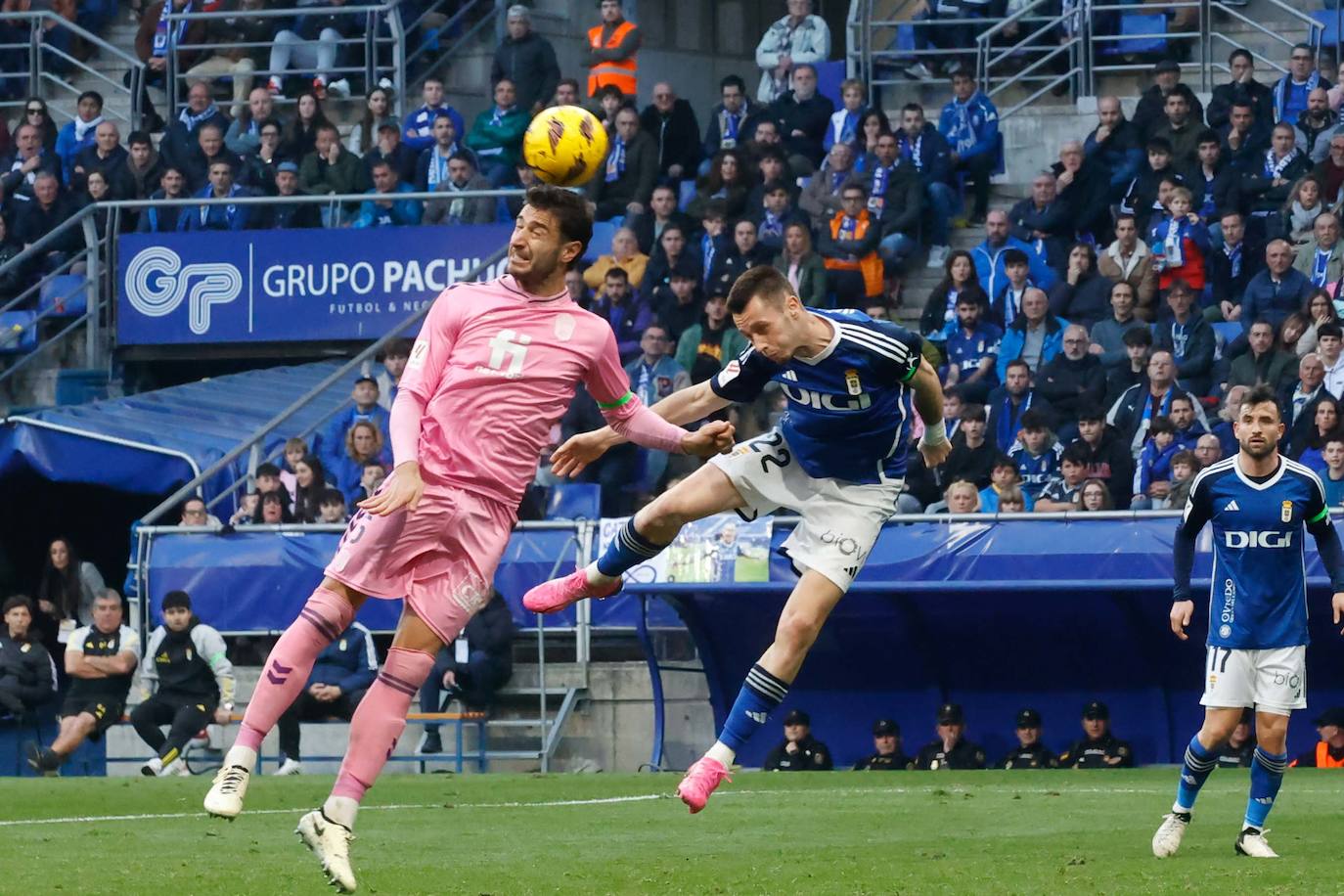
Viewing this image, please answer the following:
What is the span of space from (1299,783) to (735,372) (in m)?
6.28

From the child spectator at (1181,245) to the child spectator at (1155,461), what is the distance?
2145 mm

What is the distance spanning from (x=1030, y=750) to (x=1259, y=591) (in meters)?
7.40

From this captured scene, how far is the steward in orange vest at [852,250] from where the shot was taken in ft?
66.5

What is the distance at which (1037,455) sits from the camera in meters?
18.0

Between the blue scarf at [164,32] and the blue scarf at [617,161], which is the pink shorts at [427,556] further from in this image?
the blue scarf at [164,32]

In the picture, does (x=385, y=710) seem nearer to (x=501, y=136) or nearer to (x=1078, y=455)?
(x=1078, y=455)

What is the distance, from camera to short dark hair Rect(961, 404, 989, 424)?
1811 centimetres

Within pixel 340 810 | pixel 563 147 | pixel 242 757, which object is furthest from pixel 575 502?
pixel 340 810

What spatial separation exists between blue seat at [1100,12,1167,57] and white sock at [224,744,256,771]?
1654 cm

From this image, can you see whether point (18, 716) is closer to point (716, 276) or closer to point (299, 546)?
point (299, 546)

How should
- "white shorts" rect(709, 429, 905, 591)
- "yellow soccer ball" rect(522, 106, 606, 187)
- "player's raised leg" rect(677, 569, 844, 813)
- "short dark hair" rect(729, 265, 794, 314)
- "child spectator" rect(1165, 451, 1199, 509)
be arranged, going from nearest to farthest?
"short dark hair" rect(729, 265, 794, 314) < "player's raised leg" rect(677, 569, 844, 813) < "white shorts" rect(709, 429, 905, 591) < "yellow soccer ball" rect(522, 106, 606, 187) < "child spectator" rect(1165, 451, 1199, 509)

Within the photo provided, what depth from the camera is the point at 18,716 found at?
1897cm

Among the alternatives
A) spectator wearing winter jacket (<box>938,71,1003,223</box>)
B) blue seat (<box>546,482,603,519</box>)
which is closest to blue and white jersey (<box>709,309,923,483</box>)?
blue seat (<box>546,482,603,519</box>)

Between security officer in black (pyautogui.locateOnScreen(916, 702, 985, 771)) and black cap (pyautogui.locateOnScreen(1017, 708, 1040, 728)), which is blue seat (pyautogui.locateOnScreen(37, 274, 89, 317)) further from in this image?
black cap (pyautogui.locateOnScreen(1017, 708, 1040, 728))
